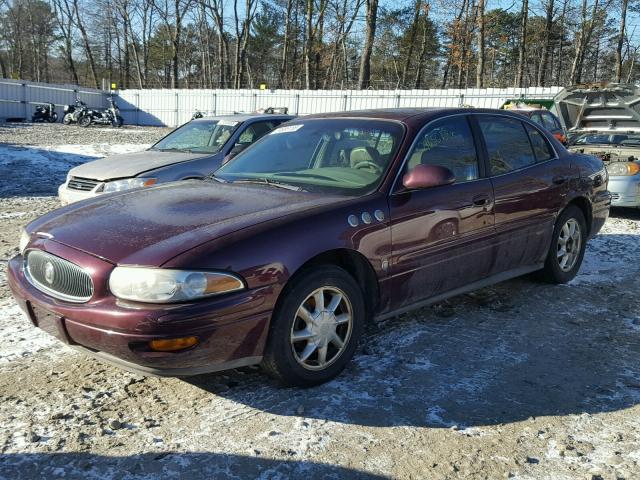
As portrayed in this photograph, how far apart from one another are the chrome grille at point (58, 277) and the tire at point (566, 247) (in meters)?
3.91

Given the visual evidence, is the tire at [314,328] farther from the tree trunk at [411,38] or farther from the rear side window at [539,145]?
the tree trunk at [411,38]

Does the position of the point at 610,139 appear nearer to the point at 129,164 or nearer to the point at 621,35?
the point at 129,164

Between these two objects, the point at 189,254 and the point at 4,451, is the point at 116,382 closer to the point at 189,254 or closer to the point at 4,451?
the point at 4,451

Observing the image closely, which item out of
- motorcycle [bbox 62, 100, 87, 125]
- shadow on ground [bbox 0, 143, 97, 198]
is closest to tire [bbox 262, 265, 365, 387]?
shadow on ground [bbox 0, 143, 97, 198]

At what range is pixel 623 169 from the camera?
28.6ft

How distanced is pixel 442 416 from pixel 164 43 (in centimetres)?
6186

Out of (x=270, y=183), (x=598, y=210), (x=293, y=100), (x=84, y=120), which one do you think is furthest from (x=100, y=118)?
(x=270, y=183)

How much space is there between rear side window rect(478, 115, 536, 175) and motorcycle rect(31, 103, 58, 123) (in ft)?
99.9

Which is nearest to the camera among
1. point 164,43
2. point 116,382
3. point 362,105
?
point 116,382

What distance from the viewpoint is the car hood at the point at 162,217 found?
2938mm

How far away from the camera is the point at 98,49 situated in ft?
199

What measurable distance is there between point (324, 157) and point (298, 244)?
121cm

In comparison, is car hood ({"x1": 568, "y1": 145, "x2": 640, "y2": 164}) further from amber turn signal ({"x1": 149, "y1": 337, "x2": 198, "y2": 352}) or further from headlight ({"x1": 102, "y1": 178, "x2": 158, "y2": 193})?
amber turn signal ({"x1": 149, "y1": 337, "x2": 198, "y2": 352})

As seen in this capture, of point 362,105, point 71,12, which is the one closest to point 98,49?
point 71,12
